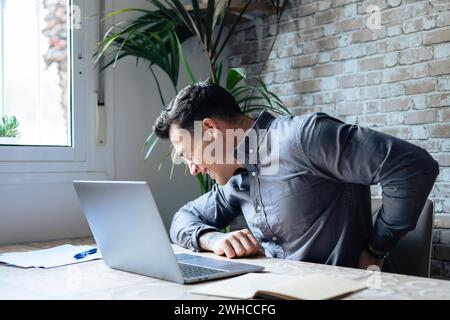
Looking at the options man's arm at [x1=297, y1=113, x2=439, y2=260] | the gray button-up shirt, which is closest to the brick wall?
the gray button-up shirt

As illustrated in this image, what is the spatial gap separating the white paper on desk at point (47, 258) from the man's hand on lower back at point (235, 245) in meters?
0.35

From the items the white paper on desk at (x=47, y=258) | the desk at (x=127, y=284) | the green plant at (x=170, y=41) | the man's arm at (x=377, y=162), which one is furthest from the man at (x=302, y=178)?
the green plant at (x=170, y=41)

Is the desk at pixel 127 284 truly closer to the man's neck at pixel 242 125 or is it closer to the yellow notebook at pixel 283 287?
the yellow notebook at pixel 283 287

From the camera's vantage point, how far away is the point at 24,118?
2512mm

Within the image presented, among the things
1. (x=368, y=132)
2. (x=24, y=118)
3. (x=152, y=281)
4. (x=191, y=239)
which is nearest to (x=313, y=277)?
(x=152, y=281)

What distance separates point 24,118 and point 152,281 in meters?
1.52

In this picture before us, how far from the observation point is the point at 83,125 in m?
2.67

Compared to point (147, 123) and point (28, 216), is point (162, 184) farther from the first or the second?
point (28, 216)

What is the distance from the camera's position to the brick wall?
241 centimetres

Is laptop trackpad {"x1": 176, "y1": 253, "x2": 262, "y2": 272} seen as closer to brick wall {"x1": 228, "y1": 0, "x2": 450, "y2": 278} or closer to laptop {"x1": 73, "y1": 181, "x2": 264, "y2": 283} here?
laptop {"x1": 73, "y1": 181, "x2": 264, "y2": 283}

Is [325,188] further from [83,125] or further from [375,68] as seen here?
[83,125]

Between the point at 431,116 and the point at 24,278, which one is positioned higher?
the point at 431,116

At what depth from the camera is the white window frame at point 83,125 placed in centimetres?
256

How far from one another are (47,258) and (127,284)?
20.5 inches
